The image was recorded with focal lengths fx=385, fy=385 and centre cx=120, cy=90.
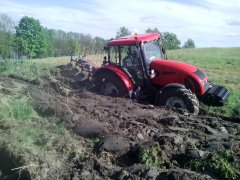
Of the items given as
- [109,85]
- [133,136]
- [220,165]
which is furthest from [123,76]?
[220,165]

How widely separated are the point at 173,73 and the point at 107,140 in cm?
402

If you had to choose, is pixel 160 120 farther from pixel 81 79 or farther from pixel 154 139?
pixel 81 79

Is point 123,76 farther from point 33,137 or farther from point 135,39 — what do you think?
point 33,137

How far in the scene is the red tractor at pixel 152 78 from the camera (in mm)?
10163

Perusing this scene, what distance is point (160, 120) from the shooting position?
8.78m

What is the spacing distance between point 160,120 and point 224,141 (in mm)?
1834

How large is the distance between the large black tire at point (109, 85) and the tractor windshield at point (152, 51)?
1.05 m

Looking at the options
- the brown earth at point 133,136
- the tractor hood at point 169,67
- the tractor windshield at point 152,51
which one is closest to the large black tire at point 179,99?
the brown earth at point 133,136

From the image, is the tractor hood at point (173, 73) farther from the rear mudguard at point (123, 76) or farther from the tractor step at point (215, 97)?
the rear mudguard at point (123, 76)

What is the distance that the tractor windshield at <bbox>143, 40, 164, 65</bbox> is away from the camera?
1094 cm

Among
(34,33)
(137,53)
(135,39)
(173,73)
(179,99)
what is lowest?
(179,99)

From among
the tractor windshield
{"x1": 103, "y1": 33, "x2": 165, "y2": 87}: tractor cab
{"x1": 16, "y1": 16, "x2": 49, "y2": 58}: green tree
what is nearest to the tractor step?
{"x1": 103, "y1": 33, "x2": 165, "y2": 87}: tractor cab

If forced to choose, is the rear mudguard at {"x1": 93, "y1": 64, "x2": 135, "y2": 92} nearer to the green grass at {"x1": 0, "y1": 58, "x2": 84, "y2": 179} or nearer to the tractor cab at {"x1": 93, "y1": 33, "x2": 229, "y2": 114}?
the tractor cab at {"x1": 93, "y1": 33, "x2": 229, "y2": 114}

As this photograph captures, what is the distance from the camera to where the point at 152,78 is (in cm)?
1090
